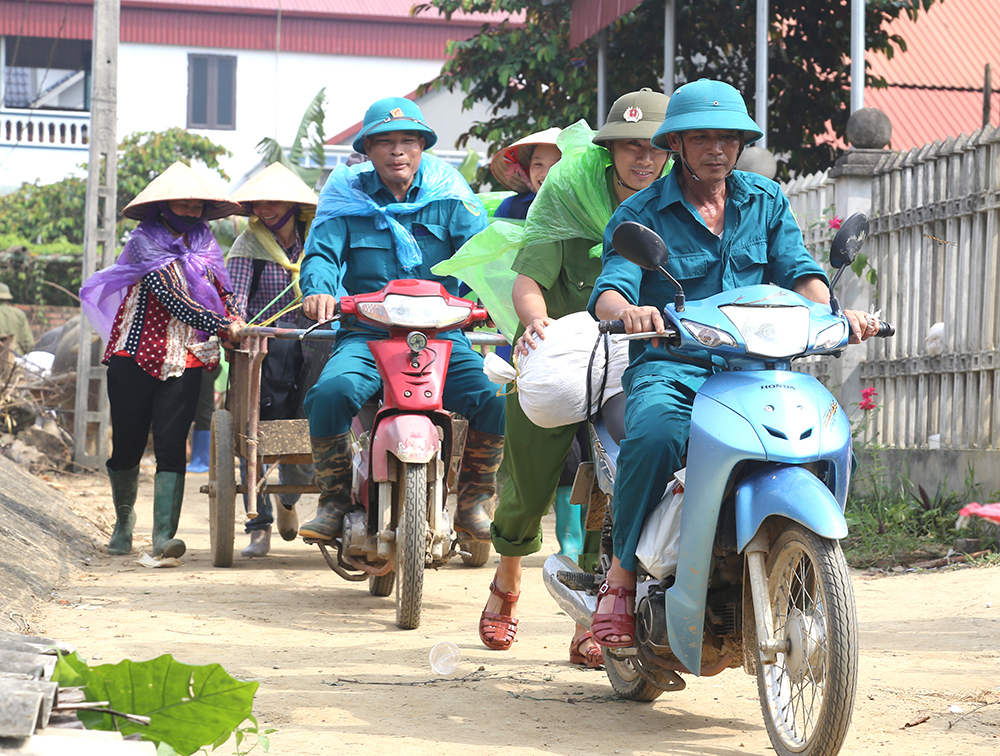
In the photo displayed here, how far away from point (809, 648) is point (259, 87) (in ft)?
109

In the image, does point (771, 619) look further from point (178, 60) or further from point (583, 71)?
point (178, 60)

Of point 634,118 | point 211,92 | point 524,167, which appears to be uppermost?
point 211,92

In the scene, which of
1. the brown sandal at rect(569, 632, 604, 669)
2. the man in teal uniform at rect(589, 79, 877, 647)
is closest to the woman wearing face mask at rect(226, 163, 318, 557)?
the brown sandal at rect(569, 632, 604, 669)

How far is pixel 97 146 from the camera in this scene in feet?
39.4

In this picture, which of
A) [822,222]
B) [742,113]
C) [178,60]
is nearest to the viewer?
[742,113]

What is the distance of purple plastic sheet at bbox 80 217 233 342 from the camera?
7562mm

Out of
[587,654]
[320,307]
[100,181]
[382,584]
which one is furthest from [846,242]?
[100,181]

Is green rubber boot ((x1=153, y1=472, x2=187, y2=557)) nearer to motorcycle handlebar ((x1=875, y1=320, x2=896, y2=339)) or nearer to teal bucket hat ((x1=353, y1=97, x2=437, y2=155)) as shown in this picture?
teal bucket hat ((x1=353, y1=97, x2=437, y2=155))

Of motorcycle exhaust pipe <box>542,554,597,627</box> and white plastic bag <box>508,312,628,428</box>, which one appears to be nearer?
motorcycle exhaust pipe <box>542,554,597,627</box>

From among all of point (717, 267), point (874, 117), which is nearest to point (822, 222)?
point (874, 117)

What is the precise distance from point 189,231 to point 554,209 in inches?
144

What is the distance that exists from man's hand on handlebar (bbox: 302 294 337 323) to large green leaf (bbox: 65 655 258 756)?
2692 mm

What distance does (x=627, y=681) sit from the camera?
14.0 ft

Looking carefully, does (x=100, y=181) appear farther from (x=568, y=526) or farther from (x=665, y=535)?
(x=665, y=535)
